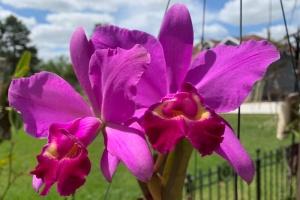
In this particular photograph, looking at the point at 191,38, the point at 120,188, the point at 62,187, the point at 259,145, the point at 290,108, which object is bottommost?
the point at 259,145

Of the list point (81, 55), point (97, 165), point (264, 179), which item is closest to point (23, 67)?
point (81, 55)

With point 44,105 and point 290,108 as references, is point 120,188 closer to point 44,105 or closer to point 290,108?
point 290,108

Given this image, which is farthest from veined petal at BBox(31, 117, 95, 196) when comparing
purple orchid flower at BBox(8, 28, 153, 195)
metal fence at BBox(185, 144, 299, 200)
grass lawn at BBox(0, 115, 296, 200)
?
metal fence at BBox(185, 144, 299, 200)

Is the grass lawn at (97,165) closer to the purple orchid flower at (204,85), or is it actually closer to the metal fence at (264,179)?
the metal fence at (264,179)

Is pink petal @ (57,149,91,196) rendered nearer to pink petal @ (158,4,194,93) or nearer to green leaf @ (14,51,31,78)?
pink petal @ (158,4,194,93)

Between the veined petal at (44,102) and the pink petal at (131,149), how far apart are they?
0.04 m

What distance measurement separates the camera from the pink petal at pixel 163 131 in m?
0.44

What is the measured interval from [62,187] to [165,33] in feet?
0.60

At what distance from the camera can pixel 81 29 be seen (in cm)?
52

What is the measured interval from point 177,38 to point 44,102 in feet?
0.48

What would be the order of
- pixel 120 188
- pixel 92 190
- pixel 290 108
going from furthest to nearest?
1. pixel 120 188
2. pixel 92 190
3. pixel 290 108

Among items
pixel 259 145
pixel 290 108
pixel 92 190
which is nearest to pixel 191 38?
pixel 290 108

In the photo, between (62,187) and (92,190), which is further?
(92,190)

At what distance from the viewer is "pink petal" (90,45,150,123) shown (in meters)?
0.47
